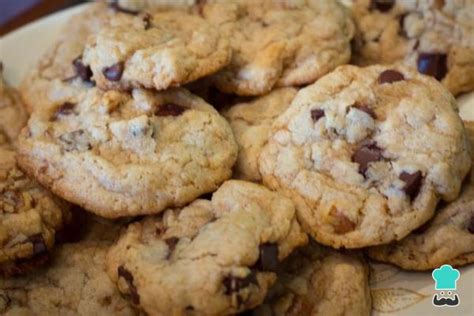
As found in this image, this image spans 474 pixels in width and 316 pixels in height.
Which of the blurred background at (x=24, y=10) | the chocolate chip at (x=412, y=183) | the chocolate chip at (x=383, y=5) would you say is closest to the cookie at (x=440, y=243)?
the chocolate chip at (x=412, y=183)

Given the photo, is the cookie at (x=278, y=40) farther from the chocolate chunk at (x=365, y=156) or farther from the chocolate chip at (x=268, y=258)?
the chocolate chip at (x=268, y=258)

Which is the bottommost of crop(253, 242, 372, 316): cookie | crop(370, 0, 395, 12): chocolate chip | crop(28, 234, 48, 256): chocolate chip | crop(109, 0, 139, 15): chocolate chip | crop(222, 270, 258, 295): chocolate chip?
crop(253, 242, 372, 316): cookie

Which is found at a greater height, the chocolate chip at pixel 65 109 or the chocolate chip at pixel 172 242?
the chocolate chip at pixel 65 109

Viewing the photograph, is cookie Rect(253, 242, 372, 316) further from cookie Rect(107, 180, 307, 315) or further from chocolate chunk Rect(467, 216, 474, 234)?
chocolate chunk Rect(467, 216, 474, 234)

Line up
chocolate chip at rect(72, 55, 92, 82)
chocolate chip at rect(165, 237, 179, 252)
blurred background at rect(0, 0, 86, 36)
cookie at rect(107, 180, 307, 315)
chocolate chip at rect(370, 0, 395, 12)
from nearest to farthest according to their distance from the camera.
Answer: cookie at rect(107, 180, 307, 315), chocolate chip at rect(165, 237, 179, 252), chocolate chip at rect(72, 55, 92, 82), chocolate chip at rect(370, 0, 395, 12), blurred background at rect(0, 0, 86, 36)

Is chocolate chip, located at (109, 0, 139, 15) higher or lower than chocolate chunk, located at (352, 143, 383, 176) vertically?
higher

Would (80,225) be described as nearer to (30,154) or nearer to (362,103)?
(30,154)

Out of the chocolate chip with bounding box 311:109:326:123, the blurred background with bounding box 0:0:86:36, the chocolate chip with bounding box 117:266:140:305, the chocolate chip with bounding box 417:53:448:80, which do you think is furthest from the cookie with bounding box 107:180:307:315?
the blurred background with bounding box 0:0:86:36
